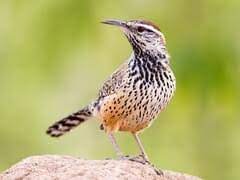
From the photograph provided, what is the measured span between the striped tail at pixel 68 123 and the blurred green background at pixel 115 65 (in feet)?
1.38

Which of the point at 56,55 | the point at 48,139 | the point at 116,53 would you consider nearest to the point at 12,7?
the point at 56,55

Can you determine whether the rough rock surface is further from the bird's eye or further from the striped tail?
the striped tail

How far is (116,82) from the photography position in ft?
26.2

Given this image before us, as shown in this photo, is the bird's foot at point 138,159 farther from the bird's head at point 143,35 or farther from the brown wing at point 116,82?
the bird's head at point 143,35

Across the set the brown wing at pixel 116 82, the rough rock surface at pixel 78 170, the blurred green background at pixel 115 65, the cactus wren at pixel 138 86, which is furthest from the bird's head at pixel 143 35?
the rough rock surface at pixel 78 170

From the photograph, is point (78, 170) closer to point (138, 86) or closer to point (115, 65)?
point (138, 86)

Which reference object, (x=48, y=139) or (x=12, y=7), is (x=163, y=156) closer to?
(x=48, y=139)

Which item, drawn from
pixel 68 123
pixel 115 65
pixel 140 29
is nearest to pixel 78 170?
pixel 140 29

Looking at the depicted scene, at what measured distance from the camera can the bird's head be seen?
8.02 meters

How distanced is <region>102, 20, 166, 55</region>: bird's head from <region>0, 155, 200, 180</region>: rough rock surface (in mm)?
1283

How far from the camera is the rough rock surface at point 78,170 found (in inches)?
257

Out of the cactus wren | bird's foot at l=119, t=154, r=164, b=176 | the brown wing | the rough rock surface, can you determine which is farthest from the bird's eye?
the rough rock surface

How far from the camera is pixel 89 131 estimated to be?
35.9 ft

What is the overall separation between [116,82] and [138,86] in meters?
0.18
